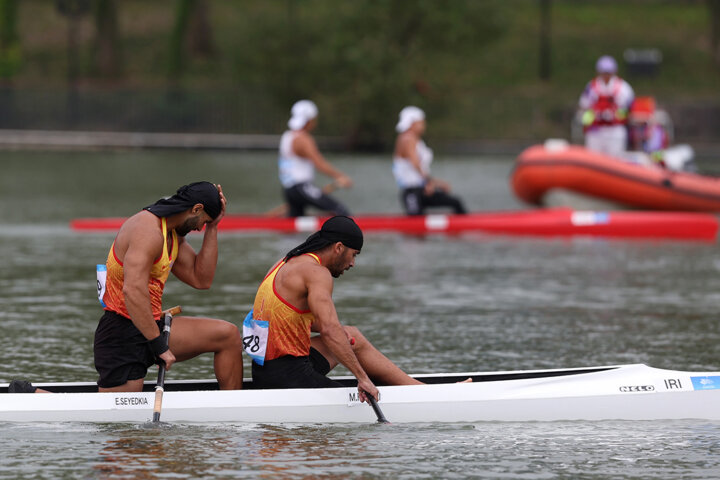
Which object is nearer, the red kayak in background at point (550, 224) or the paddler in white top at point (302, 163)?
the paddler in white top at point (302, 163)

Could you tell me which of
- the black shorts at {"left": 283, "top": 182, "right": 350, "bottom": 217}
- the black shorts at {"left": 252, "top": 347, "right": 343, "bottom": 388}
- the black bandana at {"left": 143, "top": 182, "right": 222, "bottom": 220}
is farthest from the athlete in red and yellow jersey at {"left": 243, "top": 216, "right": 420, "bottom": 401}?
the black shorts at {"left": 283, "top": 182, "right": 350, "bottom": 217}

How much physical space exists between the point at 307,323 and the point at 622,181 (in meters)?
13.7

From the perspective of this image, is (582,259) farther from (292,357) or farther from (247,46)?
(247,46)

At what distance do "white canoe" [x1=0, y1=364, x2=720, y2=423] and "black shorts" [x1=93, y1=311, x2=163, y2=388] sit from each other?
13cm

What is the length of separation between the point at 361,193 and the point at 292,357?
20.0 m

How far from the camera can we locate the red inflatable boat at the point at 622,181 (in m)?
21.6

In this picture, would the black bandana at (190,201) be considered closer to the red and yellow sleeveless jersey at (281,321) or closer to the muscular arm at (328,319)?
the red and yellow sleeveless jersey at (281,321)

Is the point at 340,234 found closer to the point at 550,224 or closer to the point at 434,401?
the point at 434,401

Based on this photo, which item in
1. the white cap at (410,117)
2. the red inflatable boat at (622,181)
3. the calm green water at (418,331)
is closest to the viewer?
the calm green water at (418,331)

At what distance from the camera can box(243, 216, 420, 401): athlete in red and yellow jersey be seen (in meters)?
8.34

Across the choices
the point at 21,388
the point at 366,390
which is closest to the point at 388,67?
the point at 21,388

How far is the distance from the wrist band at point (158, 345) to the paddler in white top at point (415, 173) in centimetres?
1127

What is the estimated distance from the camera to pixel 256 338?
28.1 feet

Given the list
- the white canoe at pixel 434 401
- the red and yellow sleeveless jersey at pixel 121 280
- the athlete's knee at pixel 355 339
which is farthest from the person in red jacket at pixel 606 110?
the red and yellow sleeveless jersey at pixel 121 280
